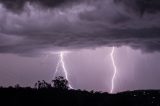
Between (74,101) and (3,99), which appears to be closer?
(3,99)

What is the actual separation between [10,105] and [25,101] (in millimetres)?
9717

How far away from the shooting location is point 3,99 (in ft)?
524

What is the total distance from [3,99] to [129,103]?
149 feet

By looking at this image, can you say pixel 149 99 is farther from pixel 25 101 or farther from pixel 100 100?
pixel 25 101

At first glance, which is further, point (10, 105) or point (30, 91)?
point (30, 91)

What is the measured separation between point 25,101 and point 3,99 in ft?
25.7

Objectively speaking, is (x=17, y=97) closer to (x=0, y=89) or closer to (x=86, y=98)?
(x=0, y=89)

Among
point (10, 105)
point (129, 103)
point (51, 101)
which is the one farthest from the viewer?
point (129, 103)

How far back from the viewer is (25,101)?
164875 mm

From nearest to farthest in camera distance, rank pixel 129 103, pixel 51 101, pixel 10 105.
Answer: pixel 10 105 < pixel 51 101 < pixel 129 103

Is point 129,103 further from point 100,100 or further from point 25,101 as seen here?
point 25,101

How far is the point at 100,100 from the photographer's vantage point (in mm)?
190500

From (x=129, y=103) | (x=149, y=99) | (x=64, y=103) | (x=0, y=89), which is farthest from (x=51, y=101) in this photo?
(x=149, y=99)

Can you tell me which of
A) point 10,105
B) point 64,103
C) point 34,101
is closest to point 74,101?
point 64,103
